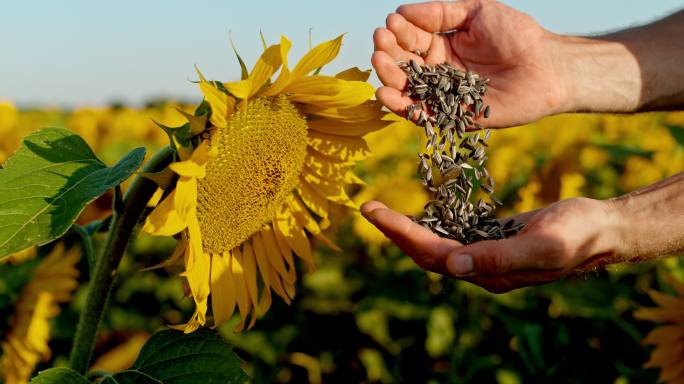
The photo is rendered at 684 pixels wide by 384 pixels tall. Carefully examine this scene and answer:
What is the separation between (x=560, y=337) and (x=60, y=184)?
2.69 metres

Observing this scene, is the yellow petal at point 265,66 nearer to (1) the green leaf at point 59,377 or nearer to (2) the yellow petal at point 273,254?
(2) the yellow petal at point 273,254

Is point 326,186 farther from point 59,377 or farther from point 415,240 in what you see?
point 59,377

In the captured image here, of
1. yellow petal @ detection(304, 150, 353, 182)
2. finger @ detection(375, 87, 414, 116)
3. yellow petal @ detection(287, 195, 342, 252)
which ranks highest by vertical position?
finger @ detection(375, 87, 414, 116)

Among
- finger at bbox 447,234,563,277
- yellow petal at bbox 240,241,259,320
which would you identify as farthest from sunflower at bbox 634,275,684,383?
yellow petal at bbox 240,241,259,320

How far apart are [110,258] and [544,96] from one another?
1527mm

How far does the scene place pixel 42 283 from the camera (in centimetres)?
253

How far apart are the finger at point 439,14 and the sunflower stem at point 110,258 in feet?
3.58

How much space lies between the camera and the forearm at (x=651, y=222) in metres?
2.19

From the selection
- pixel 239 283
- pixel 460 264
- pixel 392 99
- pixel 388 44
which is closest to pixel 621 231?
pixel 460 264

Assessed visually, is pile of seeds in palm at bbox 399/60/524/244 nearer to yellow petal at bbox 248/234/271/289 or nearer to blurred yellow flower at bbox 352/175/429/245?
yellow petal at bbox 248/234/271/289

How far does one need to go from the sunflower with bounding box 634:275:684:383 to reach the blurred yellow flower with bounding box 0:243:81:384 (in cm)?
205

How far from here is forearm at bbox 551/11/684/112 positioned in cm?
281

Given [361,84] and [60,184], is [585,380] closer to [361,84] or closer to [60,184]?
[361,84]

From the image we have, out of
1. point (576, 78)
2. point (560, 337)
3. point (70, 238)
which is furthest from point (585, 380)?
point (70, 238)
